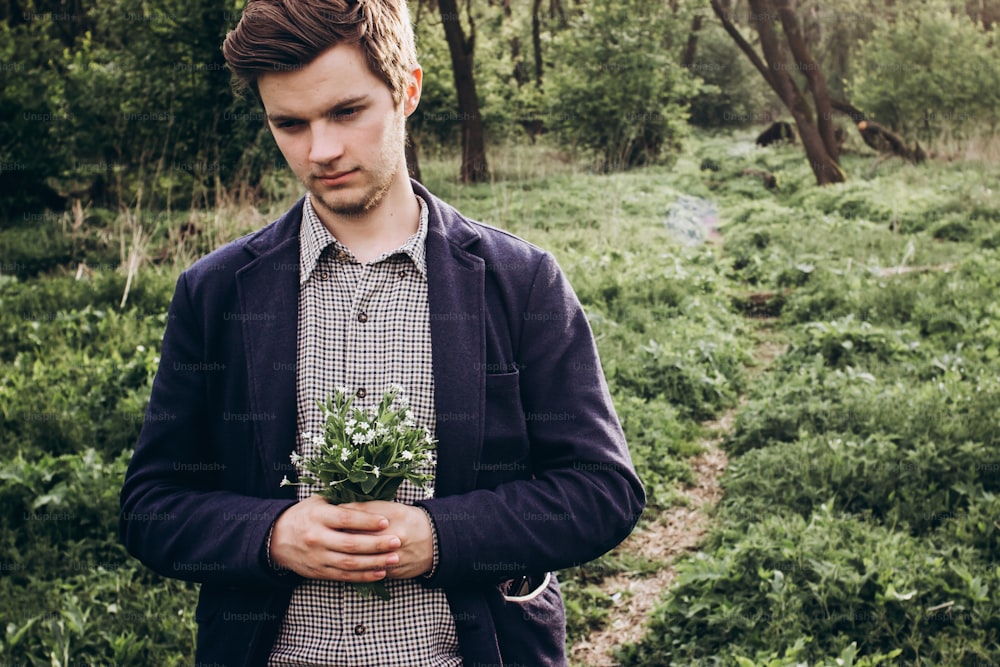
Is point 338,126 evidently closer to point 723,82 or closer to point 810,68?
point 810,68

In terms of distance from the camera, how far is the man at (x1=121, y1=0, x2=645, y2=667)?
1.75 metres

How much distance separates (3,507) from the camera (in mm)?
4754

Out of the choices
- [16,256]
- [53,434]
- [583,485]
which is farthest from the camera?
[16,256]

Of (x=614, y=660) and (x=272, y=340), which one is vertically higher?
(x=272, y=340)

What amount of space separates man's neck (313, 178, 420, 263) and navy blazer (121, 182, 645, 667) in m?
0.09

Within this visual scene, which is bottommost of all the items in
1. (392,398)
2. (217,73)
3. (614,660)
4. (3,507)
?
(614,660)

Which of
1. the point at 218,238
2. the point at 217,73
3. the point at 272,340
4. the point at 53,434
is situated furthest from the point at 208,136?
the point at 272,340

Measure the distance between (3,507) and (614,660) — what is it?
336 centimetres

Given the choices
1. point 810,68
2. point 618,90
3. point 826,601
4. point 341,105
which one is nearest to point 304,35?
point 341,105

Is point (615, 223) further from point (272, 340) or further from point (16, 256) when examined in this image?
point (272, 340)

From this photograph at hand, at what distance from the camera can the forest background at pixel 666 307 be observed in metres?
3.99

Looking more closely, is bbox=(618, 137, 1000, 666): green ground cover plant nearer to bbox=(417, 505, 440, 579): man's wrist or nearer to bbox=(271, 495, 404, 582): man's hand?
bbox=(417, 505, 440, 579): man's wrist

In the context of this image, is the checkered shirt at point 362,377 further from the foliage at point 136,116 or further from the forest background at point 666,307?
the foliage at point 136,116

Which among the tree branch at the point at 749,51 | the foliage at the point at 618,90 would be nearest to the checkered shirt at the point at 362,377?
the tree branch at the point at 749,51
